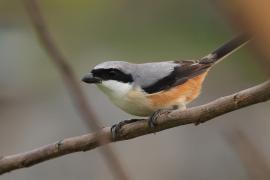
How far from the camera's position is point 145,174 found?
5055 millimetres

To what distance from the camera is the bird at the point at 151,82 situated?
292 centimetres

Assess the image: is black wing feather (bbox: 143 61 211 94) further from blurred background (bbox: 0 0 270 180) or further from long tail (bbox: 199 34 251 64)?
blurred background (bbox: 0 0 270 180)

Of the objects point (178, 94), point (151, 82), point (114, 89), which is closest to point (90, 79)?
point (114, 89)

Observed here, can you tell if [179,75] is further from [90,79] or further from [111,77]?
[90,79]

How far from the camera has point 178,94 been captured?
10.1ft

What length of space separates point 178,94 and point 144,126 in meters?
0.69

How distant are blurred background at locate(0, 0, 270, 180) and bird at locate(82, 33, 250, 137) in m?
0.95

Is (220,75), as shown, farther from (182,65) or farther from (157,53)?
(182,65)

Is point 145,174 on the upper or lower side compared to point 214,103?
lower

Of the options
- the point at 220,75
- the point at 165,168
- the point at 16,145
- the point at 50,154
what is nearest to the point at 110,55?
the point at 220,75

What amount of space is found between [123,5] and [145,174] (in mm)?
2808

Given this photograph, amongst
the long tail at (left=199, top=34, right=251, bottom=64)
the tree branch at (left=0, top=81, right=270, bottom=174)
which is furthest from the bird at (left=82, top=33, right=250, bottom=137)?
the tree branch at (left=0, top=81, right=270, bottom=174)

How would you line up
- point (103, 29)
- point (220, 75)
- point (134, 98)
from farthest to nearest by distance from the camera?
point (103, 29), point (220, 75), point (134, 98)

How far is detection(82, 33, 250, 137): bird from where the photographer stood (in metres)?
2.92
